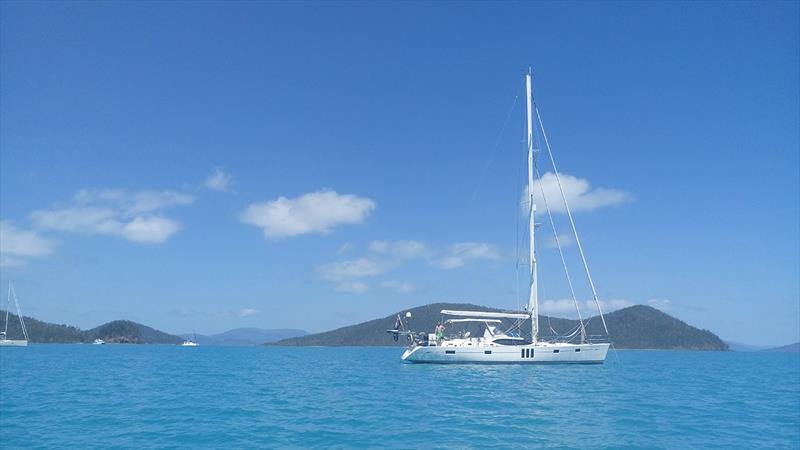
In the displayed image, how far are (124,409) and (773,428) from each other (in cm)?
2716

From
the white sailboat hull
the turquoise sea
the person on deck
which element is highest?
the person on deck

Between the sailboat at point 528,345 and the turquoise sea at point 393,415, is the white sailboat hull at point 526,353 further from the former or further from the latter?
the turquoise sea at point 393,415

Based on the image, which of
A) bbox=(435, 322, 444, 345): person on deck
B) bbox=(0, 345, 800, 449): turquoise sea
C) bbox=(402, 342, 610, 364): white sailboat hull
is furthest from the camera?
bbox=(435, 322, 444, 345): person on deck

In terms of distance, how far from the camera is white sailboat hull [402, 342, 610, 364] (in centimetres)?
5228

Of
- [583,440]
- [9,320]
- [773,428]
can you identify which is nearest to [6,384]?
[583,440]

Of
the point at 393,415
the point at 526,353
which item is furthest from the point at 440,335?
the point at 393,415

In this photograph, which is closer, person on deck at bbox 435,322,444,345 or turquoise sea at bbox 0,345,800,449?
turquoise sea at bbox 0,345,800,449

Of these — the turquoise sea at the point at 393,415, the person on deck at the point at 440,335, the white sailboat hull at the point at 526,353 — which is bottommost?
the turquoise sea at the point at 393,415

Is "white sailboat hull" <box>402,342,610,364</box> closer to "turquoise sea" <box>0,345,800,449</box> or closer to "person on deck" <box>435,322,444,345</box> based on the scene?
"person on deck" <box>435,322,444,345</box>

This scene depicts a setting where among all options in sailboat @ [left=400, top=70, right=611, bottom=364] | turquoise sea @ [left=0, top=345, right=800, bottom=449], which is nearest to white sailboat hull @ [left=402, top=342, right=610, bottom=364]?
sailboat @ [left=400, top=70, right=611, bottom=364]

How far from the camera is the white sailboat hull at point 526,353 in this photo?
5228cm

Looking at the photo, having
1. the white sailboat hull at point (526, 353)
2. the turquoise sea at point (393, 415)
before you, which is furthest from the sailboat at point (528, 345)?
the turquoise sea at point (393, 415)

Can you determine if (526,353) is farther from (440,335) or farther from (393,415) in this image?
(393,415)

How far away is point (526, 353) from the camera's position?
171 ft
